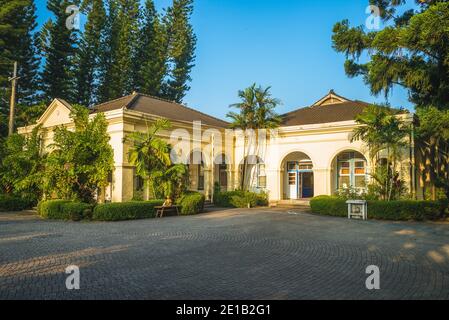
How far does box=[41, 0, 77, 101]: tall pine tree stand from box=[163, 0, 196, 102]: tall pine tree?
10487mm

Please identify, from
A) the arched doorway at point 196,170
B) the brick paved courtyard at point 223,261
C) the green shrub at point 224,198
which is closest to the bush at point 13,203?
the brick paved courtyard at point 223,261

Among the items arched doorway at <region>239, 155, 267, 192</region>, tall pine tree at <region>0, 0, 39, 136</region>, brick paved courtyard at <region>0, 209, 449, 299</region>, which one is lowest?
brick paved courtyard at <region>0, 209, 449, 299</region>

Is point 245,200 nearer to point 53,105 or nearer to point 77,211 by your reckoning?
point 77,211

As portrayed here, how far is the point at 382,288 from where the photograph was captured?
5.16 m

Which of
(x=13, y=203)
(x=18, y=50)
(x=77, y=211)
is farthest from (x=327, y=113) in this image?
(x=18, y=50)

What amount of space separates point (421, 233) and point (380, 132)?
590cm

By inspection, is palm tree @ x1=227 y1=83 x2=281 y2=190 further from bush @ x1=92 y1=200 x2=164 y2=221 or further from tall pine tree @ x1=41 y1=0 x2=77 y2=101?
tall pine tree @ x1=41 y1=0 x2=77 y2=101

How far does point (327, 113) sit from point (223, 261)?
18912mm

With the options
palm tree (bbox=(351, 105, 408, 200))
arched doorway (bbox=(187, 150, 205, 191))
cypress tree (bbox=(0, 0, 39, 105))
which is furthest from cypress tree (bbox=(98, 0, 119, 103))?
palm tree (bbox=(351, 105, 408, 200))

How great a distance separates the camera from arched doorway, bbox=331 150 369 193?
20125 mm

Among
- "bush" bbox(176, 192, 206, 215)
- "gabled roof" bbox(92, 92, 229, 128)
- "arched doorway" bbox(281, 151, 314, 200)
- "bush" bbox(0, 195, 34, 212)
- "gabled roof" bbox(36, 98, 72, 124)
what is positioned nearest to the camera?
"bush" bbox(176, 192, 206, 215)

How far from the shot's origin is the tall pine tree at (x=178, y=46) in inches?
1485

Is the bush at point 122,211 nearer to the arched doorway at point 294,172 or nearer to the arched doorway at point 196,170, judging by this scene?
the arched doorway at point 196,170

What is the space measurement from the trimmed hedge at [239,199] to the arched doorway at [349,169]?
187 inches
